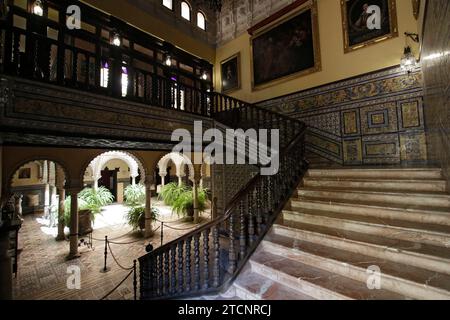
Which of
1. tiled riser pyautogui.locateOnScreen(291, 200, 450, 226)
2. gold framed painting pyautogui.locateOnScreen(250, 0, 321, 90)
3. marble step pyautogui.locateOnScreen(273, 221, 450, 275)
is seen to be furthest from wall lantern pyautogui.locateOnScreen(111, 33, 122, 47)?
marble step pyautogui.locateOnScreen(273, 221, 450, 275)

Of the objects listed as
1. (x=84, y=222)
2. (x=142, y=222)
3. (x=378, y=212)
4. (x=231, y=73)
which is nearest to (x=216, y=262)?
(x=378, y=212)

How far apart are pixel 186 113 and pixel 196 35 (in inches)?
193

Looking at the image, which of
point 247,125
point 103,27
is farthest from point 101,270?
point 103,27

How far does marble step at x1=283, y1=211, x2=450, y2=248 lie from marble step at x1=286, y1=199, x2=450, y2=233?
0.26 feet

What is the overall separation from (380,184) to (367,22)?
15.4ft

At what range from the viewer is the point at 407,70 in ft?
A: 16.3

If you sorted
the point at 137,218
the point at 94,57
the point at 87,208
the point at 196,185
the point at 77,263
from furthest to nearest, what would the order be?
the point at 196,185, the point at 87,208, the point at 137,218, the point at 77,263, the point at 94,57

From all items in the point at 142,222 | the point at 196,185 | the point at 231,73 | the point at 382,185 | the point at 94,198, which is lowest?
the point at 142,222

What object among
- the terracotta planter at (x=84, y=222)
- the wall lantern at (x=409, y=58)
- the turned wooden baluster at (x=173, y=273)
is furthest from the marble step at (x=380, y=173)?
the terracotta planter at (x=84, y=222)

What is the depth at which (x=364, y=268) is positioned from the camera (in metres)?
2.12

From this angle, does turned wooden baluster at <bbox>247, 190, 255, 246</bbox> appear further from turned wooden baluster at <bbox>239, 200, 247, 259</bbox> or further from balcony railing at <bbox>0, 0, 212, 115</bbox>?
balcony railing at <bbox>0, 0, 212, 115</bbox>

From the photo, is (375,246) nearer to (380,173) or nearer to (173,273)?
(380,173)

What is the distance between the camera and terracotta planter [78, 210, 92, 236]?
8084 mm

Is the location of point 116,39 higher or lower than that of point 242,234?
higher
